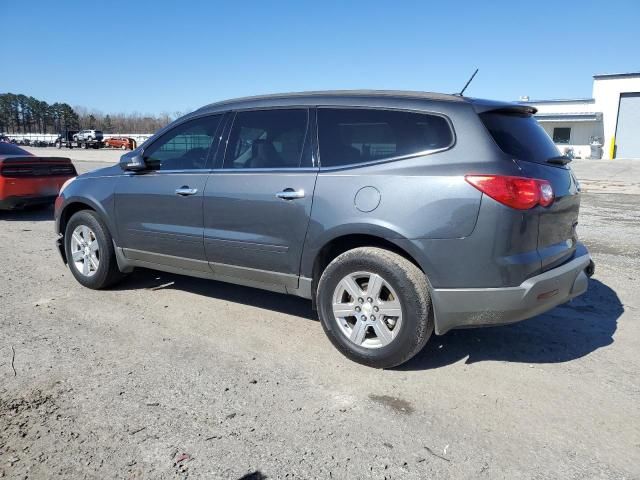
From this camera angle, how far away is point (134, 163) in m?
4.75

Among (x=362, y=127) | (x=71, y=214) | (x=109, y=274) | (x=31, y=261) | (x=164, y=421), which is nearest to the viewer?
(x=164, y=421)

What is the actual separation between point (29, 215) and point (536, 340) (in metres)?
9.95

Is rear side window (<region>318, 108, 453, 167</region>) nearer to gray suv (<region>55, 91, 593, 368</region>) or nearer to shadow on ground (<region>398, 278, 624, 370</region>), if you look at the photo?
gray suv (<region>55, 91, 593, 368</region>)

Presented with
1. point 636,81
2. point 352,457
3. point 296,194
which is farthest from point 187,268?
point 636,81

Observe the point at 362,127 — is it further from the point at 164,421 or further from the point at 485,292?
the point at 164,421

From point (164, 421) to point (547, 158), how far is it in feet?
9.70

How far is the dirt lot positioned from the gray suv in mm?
410

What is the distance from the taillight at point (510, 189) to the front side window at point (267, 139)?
4.63ft

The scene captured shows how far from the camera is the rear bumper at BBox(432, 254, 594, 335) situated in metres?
3.15

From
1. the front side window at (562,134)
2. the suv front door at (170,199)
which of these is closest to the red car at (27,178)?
the suv front door at (170,199)

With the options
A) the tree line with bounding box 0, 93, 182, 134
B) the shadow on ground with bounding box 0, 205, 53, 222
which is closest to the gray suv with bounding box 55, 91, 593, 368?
the shadow on ground with bounding box 0, 205, 53, 222

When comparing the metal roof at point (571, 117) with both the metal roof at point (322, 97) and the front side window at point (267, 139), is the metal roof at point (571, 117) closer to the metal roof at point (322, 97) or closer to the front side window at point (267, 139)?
the metal roof at point (322, 97)

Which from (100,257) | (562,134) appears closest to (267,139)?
(100,257)

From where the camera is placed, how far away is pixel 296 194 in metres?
3.75
